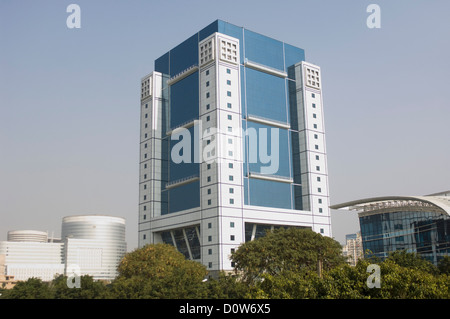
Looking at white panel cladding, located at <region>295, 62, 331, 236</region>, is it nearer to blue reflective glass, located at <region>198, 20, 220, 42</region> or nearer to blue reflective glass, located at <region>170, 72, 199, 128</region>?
blue reflective glass, located at <region>198, 20, 220, 42</region>

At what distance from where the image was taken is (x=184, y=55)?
374 feet

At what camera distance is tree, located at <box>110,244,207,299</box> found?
48531 mm

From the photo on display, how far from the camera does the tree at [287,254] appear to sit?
64.9 metres

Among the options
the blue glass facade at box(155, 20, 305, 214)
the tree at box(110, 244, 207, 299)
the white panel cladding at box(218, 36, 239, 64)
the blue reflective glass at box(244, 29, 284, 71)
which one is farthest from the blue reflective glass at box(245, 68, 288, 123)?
the tree at box(110, 244, 207, 299)

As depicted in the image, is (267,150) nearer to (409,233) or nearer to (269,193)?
(269,193)

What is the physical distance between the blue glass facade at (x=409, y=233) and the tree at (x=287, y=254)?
17787 mm

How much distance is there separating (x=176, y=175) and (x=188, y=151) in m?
7.01

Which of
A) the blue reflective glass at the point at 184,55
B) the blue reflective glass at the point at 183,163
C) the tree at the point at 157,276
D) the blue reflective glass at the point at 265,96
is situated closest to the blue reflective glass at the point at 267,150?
the blue reflective glass at the point at 265,96

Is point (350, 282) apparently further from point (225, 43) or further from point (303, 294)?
point (225, 43)

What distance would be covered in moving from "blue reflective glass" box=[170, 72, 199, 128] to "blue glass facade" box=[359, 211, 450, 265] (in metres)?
43.5

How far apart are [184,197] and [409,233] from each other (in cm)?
4673

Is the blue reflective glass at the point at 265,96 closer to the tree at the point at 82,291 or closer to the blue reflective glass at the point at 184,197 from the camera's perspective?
the blue reflective glass at the point at 184,197

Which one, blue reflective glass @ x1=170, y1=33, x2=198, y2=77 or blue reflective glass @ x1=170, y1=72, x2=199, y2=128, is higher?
blue reflective glass @ x1=170, y1=33, x2=198, y2=77
